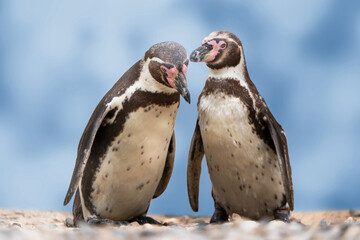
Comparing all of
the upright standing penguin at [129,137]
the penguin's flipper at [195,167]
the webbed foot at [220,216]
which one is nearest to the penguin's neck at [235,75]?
the upright standing penguin at [129,137]

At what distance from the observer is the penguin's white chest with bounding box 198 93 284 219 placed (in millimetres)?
5207

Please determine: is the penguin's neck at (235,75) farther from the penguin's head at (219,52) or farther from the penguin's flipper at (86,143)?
the penguin's flipper at (86,143)

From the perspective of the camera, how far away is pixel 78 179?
493 cm

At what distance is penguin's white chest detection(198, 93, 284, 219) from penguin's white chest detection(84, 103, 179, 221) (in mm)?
404

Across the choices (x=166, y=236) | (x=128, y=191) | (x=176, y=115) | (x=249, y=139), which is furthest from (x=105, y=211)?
(x=166, y=236)

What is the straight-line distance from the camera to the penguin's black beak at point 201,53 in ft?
17.3

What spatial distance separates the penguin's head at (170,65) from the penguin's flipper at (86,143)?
57cm

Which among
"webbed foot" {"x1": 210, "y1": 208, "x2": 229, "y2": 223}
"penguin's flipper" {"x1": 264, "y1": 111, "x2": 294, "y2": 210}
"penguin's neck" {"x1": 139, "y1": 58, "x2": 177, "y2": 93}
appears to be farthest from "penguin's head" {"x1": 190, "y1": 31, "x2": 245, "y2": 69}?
"webbed foot" {"x1": 210, "y1": 208, "x2": 229, "y2": 223}

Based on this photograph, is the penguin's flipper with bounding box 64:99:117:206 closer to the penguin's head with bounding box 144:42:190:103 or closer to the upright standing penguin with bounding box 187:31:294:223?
the penguin's head with bounding box 144:42:190:103

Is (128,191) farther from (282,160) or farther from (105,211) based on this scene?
(282,160)

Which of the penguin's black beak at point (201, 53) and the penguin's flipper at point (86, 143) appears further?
the penguin's black beak at point (201, 53)

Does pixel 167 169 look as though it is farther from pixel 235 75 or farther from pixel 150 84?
pixel 235 75

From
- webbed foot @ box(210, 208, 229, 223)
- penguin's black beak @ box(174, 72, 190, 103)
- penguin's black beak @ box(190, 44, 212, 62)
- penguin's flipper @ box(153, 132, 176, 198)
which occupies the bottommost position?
webbed foot @ box(210, 208, 229, 223)

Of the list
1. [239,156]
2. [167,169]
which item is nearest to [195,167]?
[167,169]
